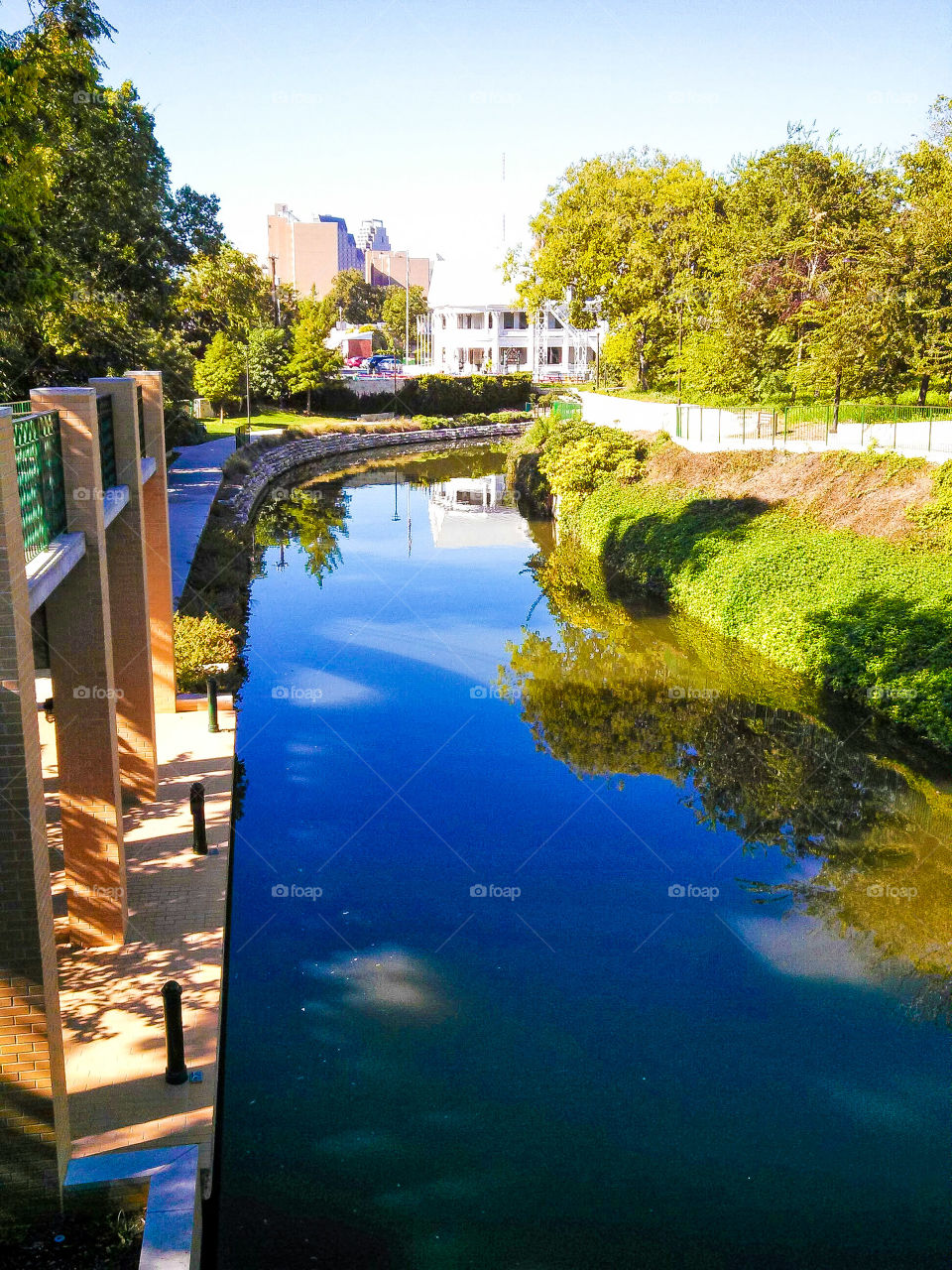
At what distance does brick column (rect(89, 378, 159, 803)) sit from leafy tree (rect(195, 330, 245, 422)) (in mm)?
42755

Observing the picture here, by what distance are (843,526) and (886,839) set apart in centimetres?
1167

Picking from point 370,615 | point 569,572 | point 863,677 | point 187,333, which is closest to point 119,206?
point 370,615

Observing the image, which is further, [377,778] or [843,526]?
[843,526]

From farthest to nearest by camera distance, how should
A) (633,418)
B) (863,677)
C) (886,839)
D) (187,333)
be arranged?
(187,333) < (633,418) < (863,677) < (886,839)

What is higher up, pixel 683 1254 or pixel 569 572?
pixel 569 572

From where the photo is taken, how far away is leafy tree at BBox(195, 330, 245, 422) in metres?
52.5

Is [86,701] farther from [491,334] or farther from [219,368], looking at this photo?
[491,334]

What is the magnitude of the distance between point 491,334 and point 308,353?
27522 mm

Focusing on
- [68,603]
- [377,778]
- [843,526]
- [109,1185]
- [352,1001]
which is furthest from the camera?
[843,526]

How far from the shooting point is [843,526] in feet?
77.6

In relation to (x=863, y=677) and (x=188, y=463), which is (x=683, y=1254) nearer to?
(x=863, y=677)

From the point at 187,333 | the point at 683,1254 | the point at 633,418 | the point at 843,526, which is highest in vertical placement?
the point at 187,333

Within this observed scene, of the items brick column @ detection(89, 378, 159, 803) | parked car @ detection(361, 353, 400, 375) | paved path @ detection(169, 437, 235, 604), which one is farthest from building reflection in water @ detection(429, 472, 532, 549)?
parked car @ detection(361, 353, 400, 375)

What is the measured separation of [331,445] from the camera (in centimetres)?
5406
